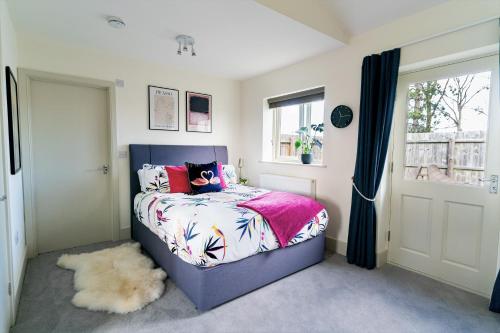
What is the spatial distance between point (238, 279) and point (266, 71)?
3.02 meters

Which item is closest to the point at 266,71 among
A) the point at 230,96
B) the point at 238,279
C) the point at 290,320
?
the point at 230,96

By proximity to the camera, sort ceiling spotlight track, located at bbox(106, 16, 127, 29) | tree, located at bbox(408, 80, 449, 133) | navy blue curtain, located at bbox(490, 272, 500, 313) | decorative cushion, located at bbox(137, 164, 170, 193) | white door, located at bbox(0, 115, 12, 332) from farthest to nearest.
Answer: decorative cushion, located at bbox(137, 164, 170, 193) → tree, located at bbox(408, 80, 449, 133) → ceiling spotlight track, located at bbox(106, 16, 127, 29) → navy blue curtain, located at bbox(490, 272, 500, 313) → white door, located at bbox(0, 115, 12, 332)

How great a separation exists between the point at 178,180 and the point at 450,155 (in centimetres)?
289

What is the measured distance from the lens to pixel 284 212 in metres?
2.40

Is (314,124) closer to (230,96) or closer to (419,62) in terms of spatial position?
(419,62)

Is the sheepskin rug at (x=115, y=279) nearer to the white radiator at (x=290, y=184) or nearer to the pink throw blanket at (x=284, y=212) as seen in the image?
the pink throw blanket at (x=284, y=212)

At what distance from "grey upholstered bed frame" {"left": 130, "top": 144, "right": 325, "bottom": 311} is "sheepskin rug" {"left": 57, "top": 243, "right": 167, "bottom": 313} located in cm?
16

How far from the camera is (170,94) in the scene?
3.68 meters

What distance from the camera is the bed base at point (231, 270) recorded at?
1909 millimetres

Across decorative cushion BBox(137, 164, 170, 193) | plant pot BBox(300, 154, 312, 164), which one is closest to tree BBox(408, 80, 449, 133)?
plant pot BBox(300, 154, 312, 164)

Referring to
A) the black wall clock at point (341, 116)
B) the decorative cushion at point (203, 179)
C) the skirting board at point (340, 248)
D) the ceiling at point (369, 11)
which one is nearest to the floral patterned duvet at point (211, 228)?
the decorative cushion at point (203, 179)

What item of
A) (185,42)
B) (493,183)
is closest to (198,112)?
(185,42)

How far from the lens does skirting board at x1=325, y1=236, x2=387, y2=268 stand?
2.74m

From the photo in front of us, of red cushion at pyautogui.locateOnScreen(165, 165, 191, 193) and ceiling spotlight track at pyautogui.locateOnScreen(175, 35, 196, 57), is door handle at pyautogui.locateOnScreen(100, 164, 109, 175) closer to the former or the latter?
red cushion at pyautogui.locateOnScreen(165, 165, 191, 193)
